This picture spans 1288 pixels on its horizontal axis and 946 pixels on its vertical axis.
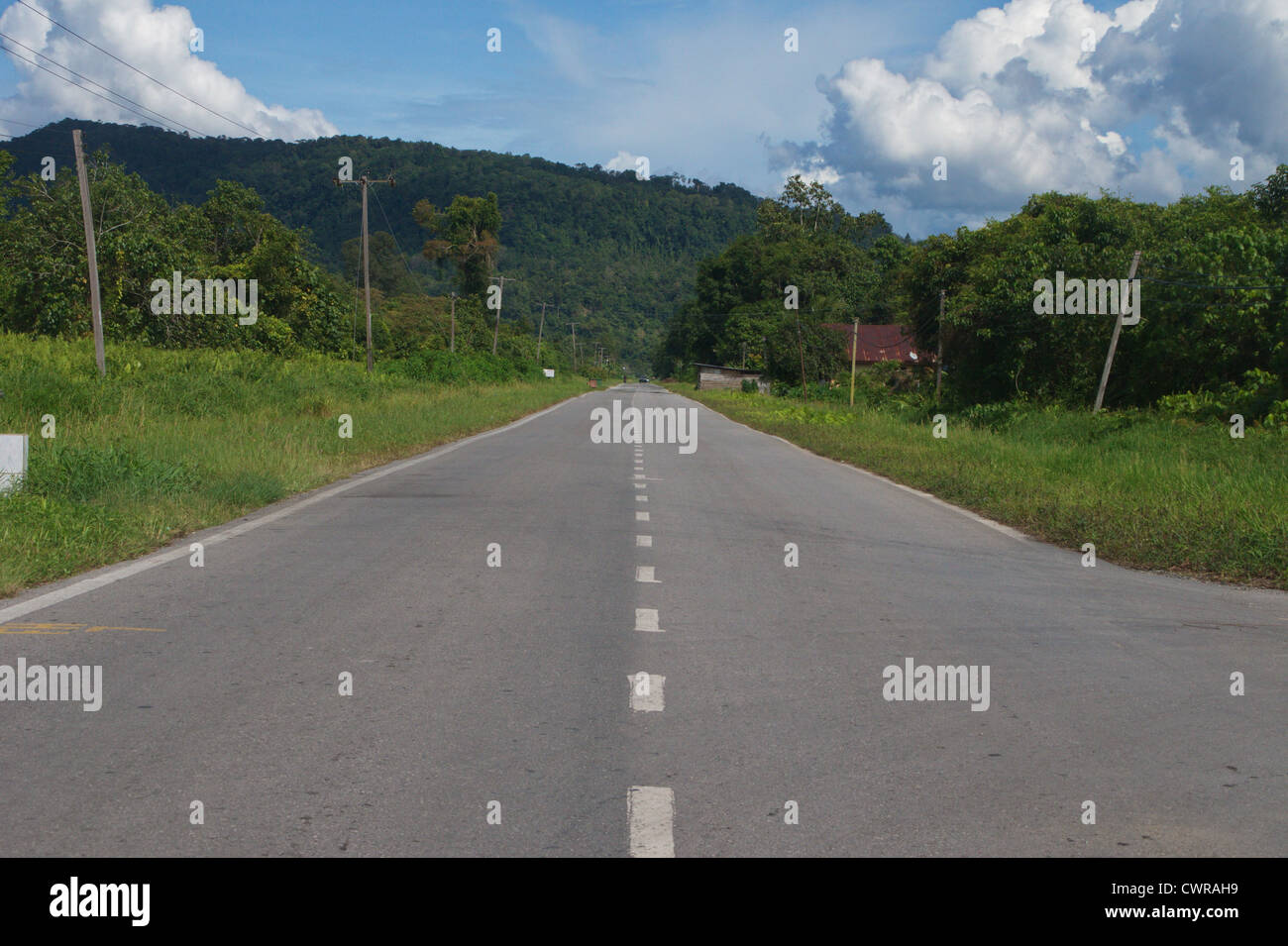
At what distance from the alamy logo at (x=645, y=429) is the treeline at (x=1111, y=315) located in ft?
39.1

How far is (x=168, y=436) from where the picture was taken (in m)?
17.2

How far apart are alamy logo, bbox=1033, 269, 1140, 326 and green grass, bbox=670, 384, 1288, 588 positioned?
5.85 m

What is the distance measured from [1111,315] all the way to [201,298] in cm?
3045

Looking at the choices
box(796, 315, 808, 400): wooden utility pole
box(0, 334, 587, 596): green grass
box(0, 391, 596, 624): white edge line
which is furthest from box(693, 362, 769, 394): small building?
box(0, 391, 596, 624): white edge line

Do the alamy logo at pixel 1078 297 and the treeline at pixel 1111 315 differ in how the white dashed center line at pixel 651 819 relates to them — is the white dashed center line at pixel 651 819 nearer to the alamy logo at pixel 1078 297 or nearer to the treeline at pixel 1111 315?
the treeline at pixel 1111 315

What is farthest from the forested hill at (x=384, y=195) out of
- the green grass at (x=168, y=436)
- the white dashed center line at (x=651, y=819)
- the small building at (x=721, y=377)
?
the white dashed center line at (x=651, y=819)

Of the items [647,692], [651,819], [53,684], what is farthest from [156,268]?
[651,819]

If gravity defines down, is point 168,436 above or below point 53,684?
above

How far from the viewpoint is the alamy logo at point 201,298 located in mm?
36062

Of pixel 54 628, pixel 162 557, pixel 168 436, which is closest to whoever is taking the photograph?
pixel 54 628
